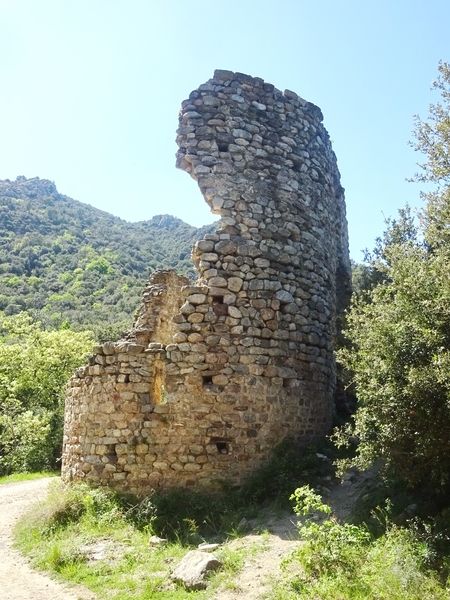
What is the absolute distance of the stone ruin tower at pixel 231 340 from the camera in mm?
8391

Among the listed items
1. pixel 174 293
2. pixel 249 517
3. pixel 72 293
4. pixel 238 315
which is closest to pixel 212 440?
pixel 249 517

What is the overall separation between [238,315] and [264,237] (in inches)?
58.7

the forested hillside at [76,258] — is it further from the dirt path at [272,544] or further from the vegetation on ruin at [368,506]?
the dirt path at [272,544]

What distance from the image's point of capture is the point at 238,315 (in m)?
8.84

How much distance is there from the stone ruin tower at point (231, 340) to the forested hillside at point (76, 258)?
23.8m

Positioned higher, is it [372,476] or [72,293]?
[72,293]

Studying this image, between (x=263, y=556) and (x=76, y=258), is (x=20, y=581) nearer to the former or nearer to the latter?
(x=263, y=556)

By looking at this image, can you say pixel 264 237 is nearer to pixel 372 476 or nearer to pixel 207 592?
pixel 372 476

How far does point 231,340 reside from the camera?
8.73m

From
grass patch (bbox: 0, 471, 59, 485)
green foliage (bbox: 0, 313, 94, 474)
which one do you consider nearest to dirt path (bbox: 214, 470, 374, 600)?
grass patch (bbox: 0, 471, 59, 485)

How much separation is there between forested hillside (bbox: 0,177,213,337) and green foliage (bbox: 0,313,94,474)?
8.81 metres

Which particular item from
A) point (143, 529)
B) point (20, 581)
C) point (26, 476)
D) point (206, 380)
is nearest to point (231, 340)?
point (206, 380)

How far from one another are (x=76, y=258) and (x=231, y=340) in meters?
55.4

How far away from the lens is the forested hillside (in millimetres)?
48156
